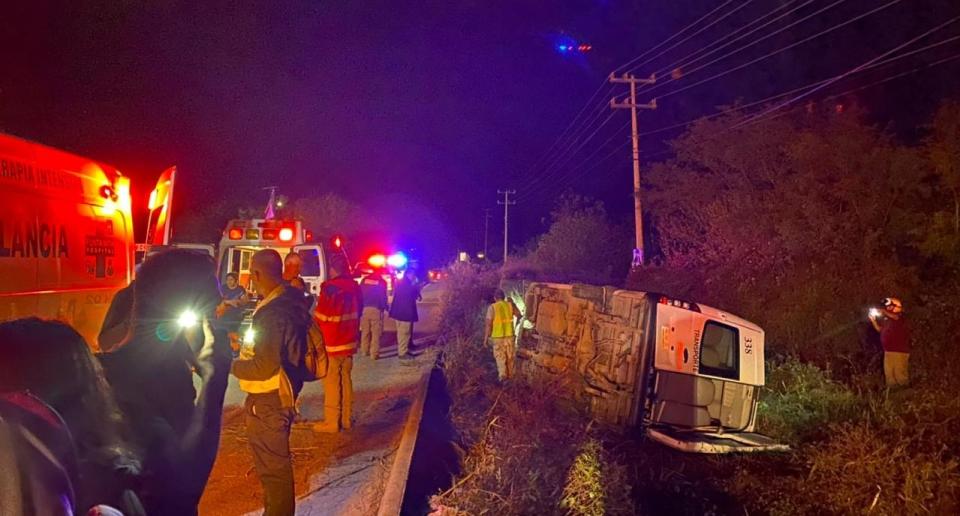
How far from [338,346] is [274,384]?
328cm

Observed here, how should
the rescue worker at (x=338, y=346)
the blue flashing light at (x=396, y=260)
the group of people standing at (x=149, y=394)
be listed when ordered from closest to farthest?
the group of people standing at (x=149, y=394) → the rescue worker at (x=338, y=346) → the blue flashing light at (x=396, y=260)

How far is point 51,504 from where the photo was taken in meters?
1.57

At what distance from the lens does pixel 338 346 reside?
759 centimetres

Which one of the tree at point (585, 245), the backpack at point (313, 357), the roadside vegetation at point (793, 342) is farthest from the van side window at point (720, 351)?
the tree at point (585, 245)

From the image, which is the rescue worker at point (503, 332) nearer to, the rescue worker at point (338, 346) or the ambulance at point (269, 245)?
the rescue worker at point (338, 346)

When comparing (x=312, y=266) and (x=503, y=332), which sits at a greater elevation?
(x=312, y=266)

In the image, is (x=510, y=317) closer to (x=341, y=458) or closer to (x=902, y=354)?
(x=341, y=458)

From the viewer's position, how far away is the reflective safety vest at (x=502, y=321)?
1039 cm

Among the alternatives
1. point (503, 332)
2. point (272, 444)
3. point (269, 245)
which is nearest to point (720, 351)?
point (503, 332)

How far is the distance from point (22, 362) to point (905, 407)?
8.52m

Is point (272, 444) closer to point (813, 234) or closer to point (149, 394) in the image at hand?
point (149, 394)

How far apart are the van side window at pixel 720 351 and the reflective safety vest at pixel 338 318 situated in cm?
361

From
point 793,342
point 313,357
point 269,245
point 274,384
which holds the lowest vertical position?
point 793,342

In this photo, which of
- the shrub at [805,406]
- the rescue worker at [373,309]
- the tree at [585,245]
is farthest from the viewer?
the tree at [585,245]
